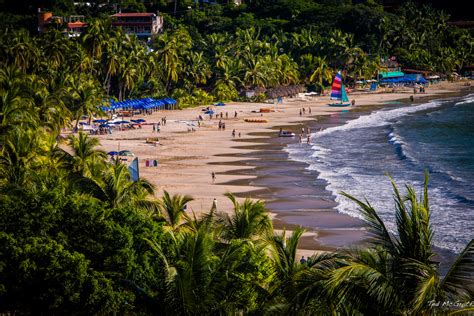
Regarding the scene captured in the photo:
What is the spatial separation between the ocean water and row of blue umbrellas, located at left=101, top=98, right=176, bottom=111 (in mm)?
20975

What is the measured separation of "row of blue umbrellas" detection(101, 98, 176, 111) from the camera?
84475mm

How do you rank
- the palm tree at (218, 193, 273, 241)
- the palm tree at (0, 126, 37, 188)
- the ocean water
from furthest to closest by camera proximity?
the ocean water → the palm tree at (0, 126, 37, 188) → the palm tree at (218, 193, 273, 241)

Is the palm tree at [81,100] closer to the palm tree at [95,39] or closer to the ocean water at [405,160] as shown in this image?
the ocean water at [405,160]

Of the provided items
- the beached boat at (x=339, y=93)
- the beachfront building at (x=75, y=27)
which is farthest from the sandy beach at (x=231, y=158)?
the beachfront building at (x=75, y=27)

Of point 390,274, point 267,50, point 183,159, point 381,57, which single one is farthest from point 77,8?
point 390,274

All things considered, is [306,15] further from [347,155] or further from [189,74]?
[347,155]

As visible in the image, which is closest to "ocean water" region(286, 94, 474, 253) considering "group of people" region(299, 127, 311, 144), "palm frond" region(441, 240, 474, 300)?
"group of people" region(299, 127, 311, 144)

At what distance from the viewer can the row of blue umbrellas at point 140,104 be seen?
84475 mm

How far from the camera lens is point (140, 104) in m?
88.3

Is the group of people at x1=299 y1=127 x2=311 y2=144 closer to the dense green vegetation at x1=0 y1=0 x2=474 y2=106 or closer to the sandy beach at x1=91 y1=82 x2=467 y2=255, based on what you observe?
the sandy beach at x1=91 y1=82 x2=467 y2=255

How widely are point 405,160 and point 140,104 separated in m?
36.1

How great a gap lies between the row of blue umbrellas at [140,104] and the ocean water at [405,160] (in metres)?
21.0

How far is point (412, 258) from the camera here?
11148 millimetres

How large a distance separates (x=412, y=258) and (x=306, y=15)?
14870 centimetres
